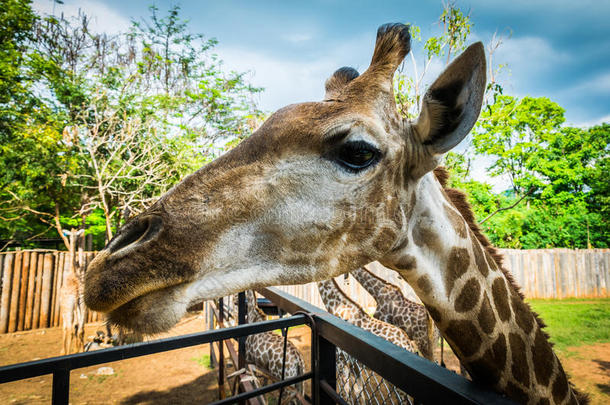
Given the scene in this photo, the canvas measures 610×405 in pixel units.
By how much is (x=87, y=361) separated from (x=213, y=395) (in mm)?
5669

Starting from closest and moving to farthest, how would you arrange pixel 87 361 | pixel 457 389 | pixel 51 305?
1. pixel 457 389
2. pixel 87 361
3. pixel 51 305

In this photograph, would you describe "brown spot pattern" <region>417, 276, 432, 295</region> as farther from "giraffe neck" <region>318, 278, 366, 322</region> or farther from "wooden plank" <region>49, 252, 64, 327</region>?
"wooden plank" <region>49, 252, 64, 327</region>

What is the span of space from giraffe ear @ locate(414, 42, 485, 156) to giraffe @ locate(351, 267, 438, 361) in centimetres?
449

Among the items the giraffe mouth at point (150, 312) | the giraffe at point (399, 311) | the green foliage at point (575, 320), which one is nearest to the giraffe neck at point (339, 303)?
the giraffe at point (399, 311)

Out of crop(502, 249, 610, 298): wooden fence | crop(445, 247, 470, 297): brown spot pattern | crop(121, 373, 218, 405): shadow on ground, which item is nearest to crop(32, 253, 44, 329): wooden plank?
crop(121, 373, 218, 405): shadow on ground

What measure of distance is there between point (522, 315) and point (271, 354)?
3756 mm

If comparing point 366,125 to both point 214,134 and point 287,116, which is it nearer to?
point 287,116

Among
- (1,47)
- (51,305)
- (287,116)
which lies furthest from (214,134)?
(287,116)

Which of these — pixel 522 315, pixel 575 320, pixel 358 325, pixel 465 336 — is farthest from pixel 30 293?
pixel 575 320

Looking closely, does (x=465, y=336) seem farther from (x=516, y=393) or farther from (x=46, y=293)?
(x=46, y=293)

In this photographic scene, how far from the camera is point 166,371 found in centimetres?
724

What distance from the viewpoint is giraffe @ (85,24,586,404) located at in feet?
4.04

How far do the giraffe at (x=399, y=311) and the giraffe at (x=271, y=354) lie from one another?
208cm

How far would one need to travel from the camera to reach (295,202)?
147cm
